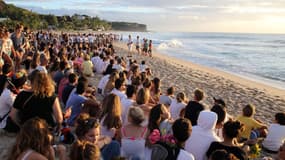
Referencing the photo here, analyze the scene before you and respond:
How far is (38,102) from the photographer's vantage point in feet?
16.9

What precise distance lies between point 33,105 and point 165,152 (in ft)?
7.76

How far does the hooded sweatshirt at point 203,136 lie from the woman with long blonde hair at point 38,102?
6.63ft

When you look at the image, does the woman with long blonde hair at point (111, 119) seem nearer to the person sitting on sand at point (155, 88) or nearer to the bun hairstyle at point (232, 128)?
the bun hairstyle at point (232, 128)

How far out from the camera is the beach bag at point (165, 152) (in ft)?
12.3

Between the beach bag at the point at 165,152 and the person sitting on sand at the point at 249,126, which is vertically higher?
the beach bag at the point at 165,152

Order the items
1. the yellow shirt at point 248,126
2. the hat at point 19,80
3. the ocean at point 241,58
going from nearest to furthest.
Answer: the hat at point 19,80, the yellow shirt at point 248,126, the ocean at point 241,58

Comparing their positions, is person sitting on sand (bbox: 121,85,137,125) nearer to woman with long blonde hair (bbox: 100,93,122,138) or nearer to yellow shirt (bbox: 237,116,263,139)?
woman with long blonde hair (bbox: 100,93,122,138)

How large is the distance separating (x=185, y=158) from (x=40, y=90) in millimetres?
2414

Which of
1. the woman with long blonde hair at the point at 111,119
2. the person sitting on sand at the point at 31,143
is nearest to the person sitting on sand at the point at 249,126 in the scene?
the woman with long blonde hair at the point at 111,119

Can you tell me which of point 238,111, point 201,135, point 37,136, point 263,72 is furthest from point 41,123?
point 263,72

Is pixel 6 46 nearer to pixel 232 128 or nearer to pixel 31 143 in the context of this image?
pixel 31 143

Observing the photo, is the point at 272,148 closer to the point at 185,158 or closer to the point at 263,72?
the point at 185,158

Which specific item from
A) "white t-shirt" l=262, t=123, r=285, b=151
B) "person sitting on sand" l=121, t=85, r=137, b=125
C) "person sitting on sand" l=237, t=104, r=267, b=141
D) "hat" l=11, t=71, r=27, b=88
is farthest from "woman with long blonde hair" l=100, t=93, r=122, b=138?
"white t-shirt" l=262, t=123, r=285, b=151

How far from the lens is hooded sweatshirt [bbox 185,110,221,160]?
4641 mm
